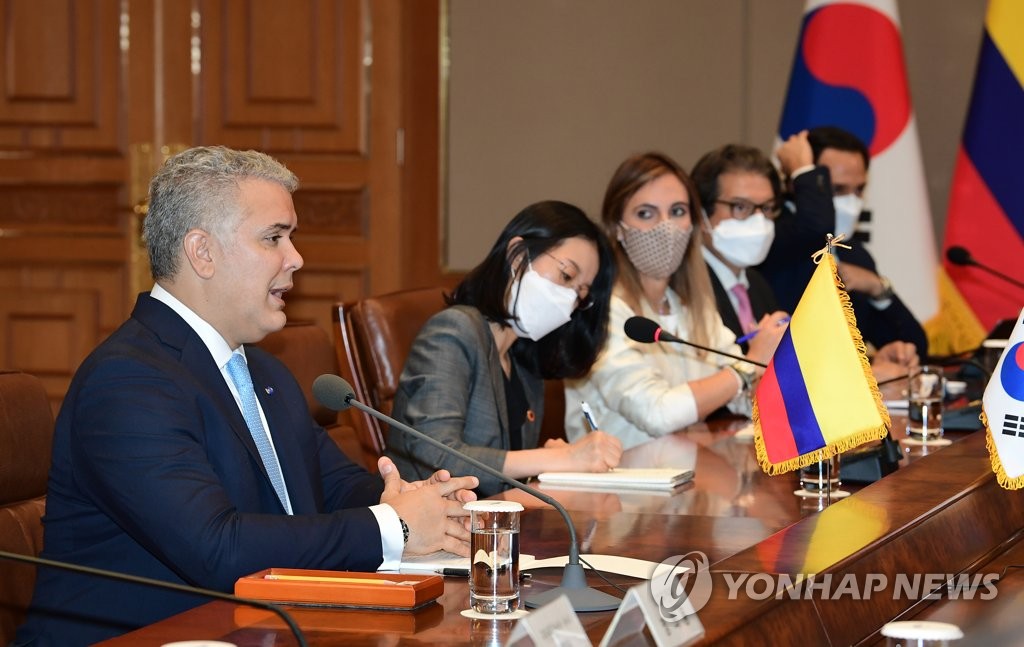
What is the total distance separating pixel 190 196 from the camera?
189 centimetres

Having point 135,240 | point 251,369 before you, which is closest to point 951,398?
point 251,369

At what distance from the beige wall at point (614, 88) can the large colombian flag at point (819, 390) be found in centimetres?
353

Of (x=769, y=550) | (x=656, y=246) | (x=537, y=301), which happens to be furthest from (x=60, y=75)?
(x=769, y=550)

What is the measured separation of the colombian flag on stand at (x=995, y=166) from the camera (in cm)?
473

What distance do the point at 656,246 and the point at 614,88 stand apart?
2380 mm

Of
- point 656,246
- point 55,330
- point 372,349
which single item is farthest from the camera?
point 55,330

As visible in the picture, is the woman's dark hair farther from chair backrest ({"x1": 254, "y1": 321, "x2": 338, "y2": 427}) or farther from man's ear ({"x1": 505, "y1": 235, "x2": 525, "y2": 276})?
chair backrest ({"x1": 254, "y1": 321, "x2": 338, "y2": 427})

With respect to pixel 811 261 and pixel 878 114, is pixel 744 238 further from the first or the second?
pixel 878 114

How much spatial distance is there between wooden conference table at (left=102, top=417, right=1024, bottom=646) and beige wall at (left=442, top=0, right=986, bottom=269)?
10.6ft

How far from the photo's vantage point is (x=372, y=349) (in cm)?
287

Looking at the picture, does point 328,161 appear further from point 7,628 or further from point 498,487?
point 7,628

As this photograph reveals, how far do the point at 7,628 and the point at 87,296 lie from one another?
368 cm

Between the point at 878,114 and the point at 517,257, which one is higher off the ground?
the point at 878,114

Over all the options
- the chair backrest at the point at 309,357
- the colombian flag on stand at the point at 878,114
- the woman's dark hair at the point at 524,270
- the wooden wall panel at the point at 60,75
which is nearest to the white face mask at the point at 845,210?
the colombian flag on stand at the point at 878,114
